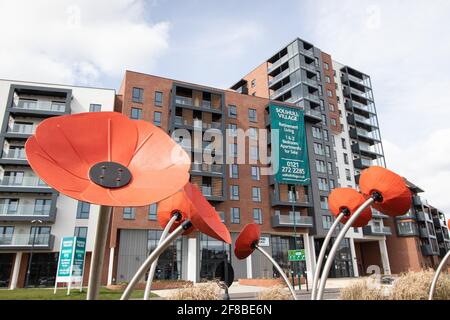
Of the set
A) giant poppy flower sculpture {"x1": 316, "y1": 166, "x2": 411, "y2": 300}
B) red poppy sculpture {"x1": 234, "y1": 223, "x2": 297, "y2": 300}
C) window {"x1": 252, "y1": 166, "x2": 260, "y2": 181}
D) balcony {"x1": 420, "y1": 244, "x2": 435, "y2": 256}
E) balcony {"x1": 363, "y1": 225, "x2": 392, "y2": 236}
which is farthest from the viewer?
balcony {"x1": 420, "y1": 244, "x2": 435, "y2": 256}

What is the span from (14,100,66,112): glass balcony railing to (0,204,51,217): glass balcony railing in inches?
415

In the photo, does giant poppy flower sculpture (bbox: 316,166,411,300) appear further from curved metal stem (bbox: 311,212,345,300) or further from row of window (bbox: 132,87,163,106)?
row of window (bbox: 132,87,163,106)

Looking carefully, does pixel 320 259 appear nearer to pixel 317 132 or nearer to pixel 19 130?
pixel 19 130

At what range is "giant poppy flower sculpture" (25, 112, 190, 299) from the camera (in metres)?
3.69

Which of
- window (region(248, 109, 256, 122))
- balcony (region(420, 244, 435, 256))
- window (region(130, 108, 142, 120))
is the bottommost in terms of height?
balcony (region(420, 244, 435, 256))

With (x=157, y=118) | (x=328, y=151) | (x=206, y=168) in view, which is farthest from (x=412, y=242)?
(x=157, y=118)

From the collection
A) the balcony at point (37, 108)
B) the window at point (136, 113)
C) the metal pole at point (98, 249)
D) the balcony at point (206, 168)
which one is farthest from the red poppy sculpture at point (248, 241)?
the balcony at point (37, 108)

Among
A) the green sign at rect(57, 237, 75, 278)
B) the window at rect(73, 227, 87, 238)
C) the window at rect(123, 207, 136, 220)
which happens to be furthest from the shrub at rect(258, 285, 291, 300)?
the window at rect(73, 227, 87, 238)

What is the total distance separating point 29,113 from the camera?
3578 centimetres

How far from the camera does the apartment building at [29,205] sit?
31.7 meters

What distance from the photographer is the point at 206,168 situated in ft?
123
